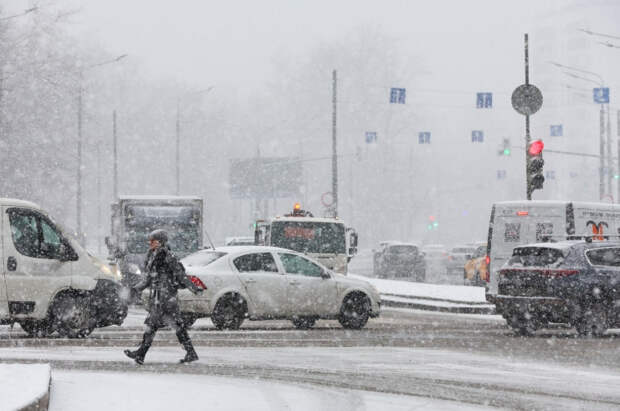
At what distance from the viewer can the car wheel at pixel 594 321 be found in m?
20.6

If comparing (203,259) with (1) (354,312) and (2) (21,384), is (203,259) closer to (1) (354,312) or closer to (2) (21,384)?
(1) (354,312)

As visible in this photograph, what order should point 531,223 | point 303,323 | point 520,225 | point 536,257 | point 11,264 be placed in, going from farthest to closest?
point 520,225 < point 531,223 < point 303,323 < point 536,257 < point 11,264

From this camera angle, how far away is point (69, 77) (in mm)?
63906

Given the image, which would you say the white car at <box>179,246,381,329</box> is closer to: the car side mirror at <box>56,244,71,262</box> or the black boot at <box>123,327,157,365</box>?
the car side mirror at <box>56,244,71,262</box>

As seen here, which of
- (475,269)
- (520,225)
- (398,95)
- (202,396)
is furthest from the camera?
(398,95)

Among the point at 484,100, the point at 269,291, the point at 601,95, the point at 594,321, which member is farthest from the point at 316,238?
the point at 601,95

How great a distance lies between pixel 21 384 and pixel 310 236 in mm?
21729

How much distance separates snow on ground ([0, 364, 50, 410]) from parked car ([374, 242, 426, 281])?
1825 inches

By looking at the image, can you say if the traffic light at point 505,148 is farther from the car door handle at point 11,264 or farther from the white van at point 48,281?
Result: the car door handle at point 11,264

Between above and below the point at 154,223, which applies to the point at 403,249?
below

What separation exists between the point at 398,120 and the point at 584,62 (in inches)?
2700

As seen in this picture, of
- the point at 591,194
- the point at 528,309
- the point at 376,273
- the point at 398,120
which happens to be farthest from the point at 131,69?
the point at 528,309

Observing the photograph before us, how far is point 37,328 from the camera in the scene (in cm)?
1956

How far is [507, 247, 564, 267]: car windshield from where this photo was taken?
69.1ft
